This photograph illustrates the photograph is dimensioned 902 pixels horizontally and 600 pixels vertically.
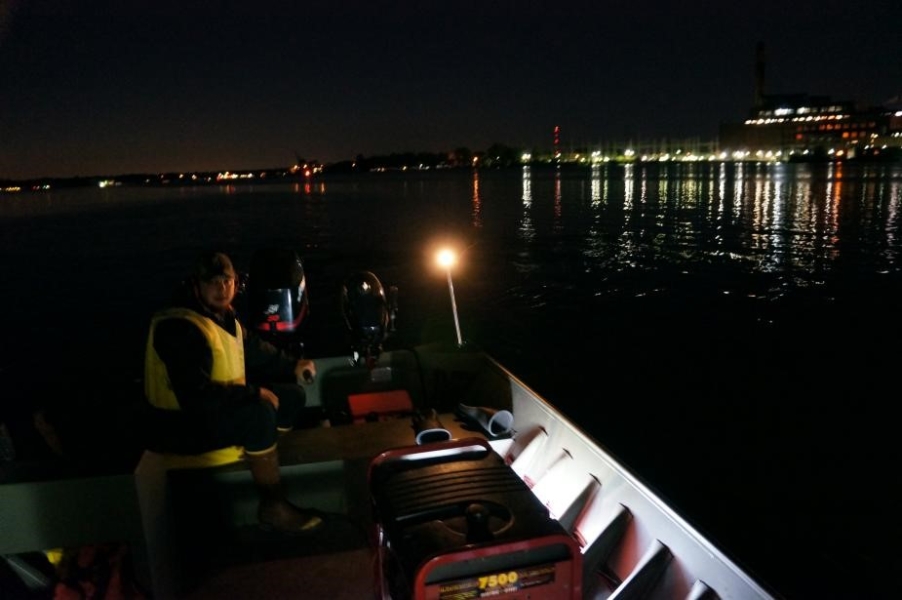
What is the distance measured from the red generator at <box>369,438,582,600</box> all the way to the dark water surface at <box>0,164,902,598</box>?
129cm

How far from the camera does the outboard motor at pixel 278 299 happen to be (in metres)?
5.65

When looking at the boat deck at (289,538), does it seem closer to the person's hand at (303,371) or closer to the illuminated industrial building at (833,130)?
the person's hand at (303,371)

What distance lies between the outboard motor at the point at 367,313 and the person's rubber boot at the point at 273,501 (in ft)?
4.94

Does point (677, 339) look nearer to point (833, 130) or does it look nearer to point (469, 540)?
point (469, 540)

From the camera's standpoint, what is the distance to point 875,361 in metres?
13.0

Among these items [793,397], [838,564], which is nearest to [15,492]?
[838,564]

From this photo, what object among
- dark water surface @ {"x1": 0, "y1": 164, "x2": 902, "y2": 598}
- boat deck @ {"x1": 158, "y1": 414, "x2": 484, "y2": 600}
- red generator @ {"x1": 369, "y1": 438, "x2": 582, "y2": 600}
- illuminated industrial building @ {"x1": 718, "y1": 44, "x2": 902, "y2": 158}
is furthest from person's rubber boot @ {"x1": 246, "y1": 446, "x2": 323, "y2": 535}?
illuminated industrial building @ {"x1": 718, "y1": 44, "x2": 902, "y2": 158}

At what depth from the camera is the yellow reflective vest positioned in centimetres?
371

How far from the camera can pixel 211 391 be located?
3750 mm

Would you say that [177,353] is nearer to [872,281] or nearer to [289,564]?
[289,564]

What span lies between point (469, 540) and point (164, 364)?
85.8 inches

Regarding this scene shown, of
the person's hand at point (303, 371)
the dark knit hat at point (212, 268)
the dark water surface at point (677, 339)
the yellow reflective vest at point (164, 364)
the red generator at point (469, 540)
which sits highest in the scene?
the dark knit hat at point (212, 268)

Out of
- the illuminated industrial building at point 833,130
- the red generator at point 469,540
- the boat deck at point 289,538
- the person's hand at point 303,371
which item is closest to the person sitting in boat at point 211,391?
the boat deck at point 289,538

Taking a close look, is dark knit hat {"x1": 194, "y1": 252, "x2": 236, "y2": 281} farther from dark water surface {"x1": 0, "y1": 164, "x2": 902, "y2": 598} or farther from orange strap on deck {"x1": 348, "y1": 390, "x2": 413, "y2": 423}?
orange strap on deck {"x1": 348, "y1": 390, "x2": 413, "y2": 423}
